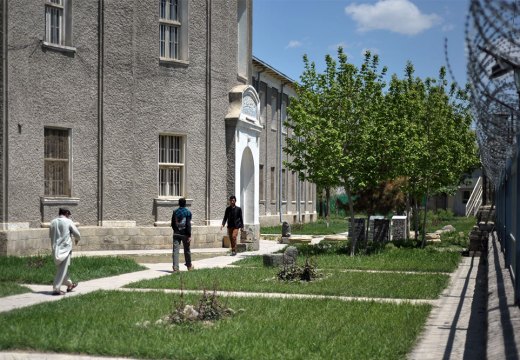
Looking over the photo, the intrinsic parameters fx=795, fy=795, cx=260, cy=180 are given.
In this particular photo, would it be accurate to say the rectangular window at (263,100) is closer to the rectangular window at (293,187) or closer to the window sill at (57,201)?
the rectangular window at (293,187)

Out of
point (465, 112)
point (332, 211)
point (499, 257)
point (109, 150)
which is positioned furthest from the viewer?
point (332, 211)

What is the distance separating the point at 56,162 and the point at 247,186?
8394 mm

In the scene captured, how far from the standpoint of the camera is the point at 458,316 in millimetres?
11789

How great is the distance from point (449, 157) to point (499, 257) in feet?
32.9

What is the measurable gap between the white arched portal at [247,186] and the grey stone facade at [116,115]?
1098mm

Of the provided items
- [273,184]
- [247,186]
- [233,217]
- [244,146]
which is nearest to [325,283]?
[233,217]

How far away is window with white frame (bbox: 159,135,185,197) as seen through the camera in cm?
2380

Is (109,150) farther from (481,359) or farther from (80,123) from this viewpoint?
(481,359)

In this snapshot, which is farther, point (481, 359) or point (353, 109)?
point (353, 109)

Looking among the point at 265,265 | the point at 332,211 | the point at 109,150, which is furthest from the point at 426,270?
the point at 332,211

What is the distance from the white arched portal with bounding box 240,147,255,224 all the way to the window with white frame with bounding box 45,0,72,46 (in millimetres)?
8055

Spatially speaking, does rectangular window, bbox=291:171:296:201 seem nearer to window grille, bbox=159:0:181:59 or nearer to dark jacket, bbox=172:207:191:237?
window grille, bbox=159:0:181:59

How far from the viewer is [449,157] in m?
26.5

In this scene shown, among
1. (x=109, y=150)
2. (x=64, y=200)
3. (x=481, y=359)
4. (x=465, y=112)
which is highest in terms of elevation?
(x=465, y=112)
